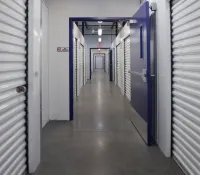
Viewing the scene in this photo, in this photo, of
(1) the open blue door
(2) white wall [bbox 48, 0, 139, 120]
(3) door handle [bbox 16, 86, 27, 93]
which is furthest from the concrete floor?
(3) door handle [bbox 16, 86, 27, 93]

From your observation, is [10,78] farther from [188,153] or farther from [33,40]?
[188,153]

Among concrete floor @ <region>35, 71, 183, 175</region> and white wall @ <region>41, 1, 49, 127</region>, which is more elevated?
white wall @ <region>41, 1, 49, 127</region>

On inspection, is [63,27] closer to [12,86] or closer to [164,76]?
[164,76]

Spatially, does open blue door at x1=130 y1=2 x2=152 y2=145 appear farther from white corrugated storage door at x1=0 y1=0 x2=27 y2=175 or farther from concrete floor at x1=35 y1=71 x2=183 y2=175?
white corrugated storage door at x1=0 y1=0 x2=27 y2=175

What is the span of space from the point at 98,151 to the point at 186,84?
5.60 ft

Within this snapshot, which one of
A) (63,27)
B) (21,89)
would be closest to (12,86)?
(21,89)

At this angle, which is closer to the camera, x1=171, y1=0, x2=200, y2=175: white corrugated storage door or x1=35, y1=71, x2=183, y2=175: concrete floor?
x1=171, y1=0, x2=200, y2=175: white corrugated storage door

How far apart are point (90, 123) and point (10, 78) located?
3.41 m

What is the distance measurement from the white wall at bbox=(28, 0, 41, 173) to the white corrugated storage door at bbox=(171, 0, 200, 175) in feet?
5.95

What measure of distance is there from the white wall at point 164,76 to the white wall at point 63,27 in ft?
6.39

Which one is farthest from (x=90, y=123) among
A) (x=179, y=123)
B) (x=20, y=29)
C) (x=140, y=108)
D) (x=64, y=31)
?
(x=20, y=29)

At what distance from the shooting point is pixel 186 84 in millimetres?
2988

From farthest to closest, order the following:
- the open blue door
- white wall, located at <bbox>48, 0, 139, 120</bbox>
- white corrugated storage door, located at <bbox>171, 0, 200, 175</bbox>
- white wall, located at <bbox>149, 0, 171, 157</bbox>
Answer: white wall, located at <bbox>48, 0, 139, 120</bbox>, the open blue door, white wall, located at <bbox>149, 0, 171, 157</bbox>, white corrugated storage door, located at <bbox>171, 0, 200, 175</bbox>

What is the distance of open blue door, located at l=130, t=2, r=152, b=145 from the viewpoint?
162 inches
